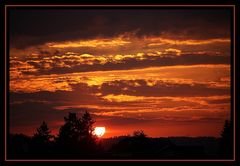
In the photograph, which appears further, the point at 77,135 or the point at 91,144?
the point at 77,135

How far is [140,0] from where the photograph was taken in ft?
32.0
